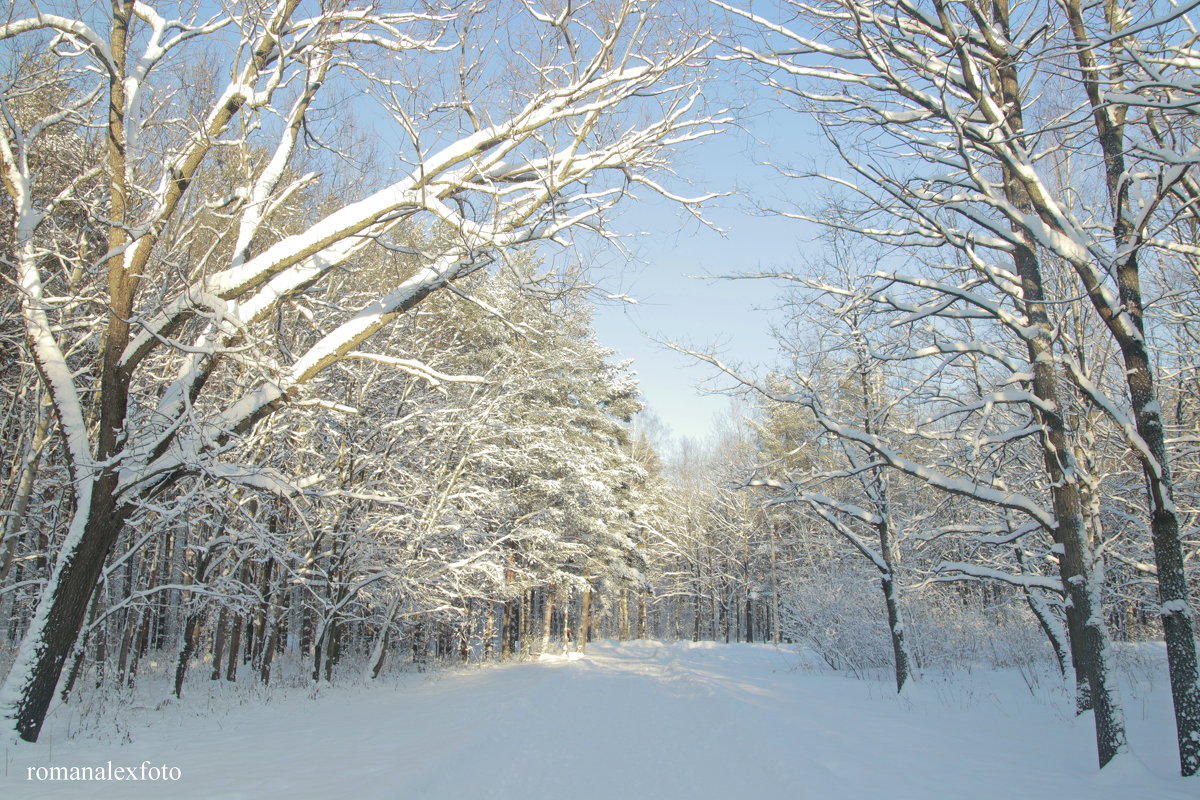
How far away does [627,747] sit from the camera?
26.0 feet

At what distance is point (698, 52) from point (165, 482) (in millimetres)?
6982

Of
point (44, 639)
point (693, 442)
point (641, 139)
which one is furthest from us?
point (693, 442)

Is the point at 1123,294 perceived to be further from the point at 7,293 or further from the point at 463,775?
the point at 7,293

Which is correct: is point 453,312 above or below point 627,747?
above

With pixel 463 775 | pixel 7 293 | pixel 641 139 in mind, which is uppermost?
pixel 641 139

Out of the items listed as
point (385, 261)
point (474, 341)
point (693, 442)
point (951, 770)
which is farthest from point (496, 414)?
point (693, 442)

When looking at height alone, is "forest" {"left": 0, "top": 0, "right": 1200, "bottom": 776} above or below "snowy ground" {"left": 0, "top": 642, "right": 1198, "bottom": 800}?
above

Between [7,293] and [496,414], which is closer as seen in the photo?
[7,293]

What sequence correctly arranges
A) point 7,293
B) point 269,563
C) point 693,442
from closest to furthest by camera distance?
point 7,293 → point 269,563 → point 693,442

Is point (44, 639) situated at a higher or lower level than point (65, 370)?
lower

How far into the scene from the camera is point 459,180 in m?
6.18

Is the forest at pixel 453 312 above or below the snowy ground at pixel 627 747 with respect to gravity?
above

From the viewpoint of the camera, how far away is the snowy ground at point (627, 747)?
546 centimetres

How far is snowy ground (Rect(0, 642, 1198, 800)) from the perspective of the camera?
546 centimetres
